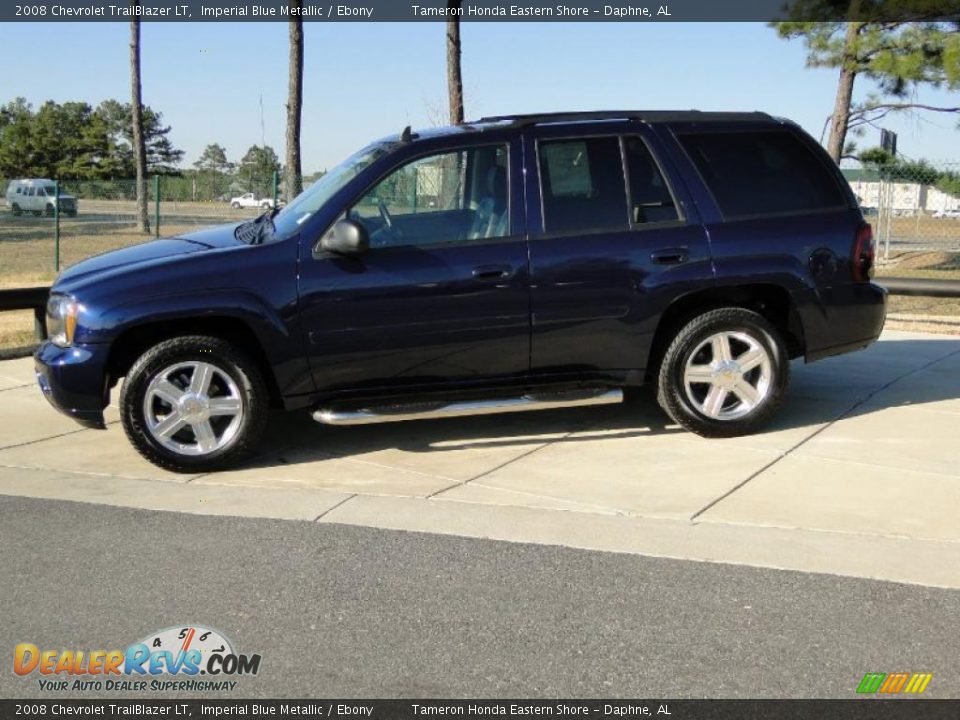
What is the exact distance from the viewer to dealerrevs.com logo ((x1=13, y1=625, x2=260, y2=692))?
377cm

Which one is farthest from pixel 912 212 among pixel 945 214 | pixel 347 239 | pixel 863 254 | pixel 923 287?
pixel 347 239

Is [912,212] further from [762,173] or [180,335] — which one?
[180,335]

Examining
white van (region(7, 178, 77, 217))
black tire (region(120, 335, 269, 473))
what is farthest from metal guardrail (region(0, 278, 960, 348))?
white van (region(7, 178, 77, 217))

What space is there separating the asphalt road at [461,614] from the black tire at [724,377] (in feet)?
6.64

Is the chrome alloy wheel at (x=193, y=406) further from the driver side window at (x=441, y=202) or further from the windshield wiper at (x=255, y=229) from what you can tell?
the driver side window at (x=441, y=202)

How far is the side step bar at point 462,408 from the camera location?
6.37 meters

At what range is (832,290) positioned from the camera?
22.6ft

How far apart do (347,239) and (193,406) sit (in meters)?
1.28

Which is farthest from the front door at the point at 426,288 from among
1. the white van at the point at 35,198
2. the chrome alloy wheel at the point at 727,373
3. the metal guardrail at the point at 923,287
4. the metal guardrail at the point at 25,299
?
the white van at the point at 35,198

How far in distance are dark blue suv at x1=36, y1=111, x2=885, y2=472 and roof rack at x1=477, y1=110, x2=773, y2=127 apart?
0.08ft

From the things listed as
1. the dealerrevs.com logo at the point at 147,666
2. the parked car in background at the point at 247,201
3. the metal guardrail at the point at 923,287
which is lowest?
the dealerrevs.com logo at the point at 147,666
